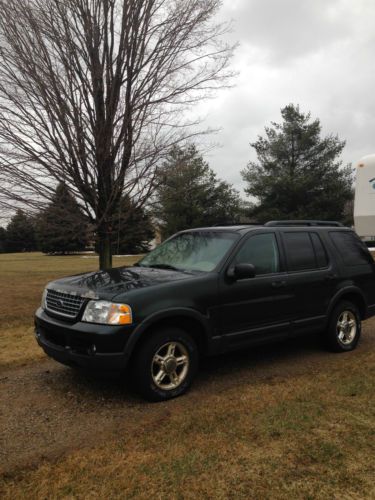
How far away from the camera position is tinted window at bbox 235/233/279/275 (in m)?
5.04

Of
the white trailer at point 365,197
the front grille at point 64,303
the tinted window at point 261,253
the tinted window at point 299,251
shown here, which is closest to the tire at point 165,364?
the front grille at point 64,303

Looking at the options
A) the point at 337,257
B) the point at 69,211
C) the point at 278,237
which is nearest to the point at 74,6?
the point at 69,211

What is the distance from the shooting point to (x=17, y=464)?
10.2 feet

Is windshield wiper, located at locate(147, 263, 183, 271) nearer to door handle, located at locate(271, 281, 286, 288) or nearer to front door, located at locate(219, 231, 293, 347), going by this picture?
front door, located at locate(219, 231, 293, 347)

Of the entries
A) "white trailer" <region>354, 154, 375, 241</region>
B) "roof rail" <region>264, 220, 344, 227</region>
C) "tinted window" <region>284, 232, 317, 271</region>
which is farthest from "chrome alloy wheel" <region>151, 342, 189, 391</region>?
"white trailer" <region>354, 154, 375, 241</region>

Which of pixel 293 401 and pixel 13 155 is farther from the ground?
pixel 13 155

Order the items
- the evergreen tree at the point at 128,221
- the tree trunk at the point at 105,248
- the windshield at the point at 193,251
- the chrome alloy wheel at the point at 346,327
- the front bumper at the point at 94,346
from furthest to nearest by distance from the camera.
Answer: the tree trunk at the point at 105,248 → the evergreen tree at the point at 128,221 → the chrome alloy wheel at the point at 346,327 → the windshield at the point at 193,251 → the front bumper at the point at 94,346

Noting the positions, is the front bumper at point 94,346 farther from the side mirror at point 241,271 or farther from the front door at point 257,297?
the side mirror at point 241,271

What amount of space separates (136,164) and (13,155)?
2188 mm

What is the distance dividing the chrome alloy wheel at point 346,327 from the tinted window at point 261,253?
4.83 feet

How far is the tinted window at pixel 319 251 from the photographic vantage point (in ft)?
19.1

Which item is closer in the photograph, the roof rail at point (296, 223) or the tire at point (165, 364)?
the tire at point (165, 364)

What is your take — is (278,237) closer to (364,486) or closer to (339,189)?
(364,486)

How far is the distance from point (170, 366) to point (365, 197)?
46.8 feet
